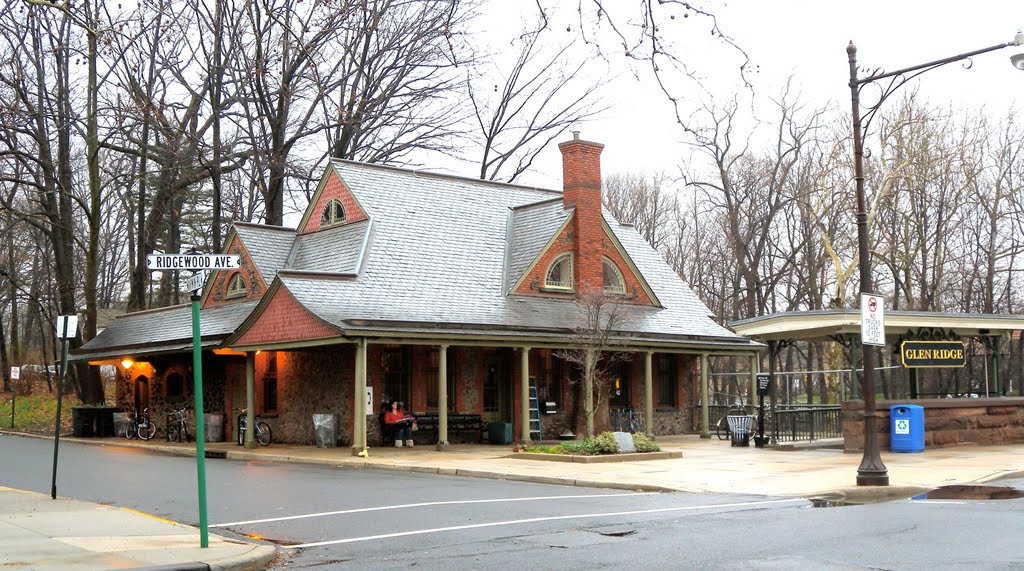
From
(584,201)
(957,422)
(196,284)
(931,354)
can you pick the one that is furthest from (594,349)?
(196,284)

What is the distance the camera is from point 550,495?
1620 centimetres

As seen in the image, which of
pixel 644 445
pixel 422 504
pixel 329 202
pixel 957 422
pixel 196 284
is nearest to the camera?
pixel 196 284

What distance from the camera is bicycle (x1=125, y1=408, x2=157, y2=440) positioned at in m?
33.8

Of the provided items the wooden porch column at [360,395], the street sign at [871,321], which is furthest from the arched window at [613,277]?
the street sign at [871,321]

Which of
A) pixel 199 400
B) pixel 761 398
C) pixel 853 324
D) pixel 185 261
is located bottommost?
pixel 761 398

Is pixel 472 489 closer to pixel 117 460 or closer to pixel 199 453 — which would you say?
pixel 199 453

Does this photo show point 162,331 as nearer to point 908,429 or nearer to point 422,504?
point 422,504

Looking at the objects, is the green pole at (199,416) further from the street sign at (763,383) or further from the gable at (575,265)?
the gable at (575,265)

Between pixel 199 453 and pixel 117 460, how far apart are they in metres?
16.0

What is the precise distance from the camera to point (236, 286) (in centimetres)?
3319

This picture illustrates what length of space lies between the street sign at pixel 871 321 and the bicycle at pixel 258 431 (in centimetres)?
Answer: 1737

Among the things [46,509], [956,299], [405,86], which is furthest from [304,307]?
[956,299]

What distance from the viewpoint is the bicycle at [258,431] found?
29.0 metres

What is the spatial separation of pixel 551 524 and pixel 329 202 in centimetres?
2147
